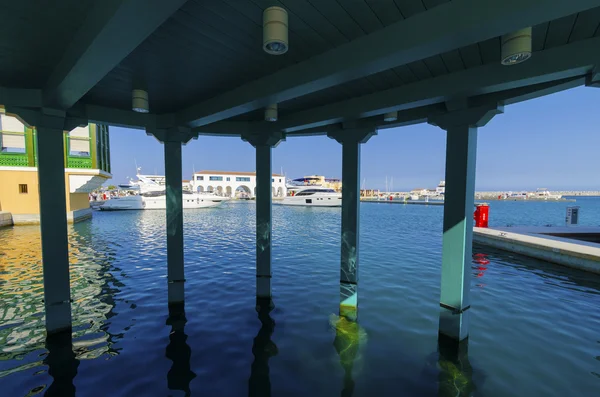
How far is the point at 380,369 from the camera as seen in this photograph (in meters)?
4.09

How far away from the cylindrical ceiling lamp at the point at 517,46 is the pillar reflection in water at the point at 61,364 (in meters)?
6.40

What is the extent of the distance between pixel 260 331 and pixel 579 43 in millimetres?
6051

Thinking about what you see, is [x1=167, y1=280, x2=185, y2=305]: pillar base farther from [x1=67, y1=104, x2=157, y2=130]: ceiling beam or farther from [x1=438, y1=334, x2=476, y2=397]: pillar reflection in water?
[x1=438, y1=334, x2=476, y2=397]: pillar reflection in water

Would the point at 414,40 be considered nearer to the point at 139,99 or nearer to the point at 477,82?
the point at 477,82

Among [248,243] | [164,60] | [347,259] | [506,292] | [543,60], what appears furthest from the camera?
[248,243]

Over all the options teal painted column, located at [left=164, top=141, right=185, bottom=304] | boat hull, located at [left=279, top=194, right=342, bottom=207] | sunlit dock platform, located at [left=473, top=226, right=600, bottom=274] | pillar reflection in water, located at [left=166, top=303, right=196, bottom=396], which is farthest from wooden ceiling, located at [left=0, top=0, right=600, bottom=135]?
boat hull, located at [left=279, top=194, right=342, bottom=207]

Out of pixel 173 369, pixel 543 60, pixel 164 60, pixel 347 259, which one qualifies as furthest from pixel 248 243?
pixel 543 60

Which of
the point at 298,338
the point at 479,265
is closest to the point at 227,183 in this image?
the point at 479,265

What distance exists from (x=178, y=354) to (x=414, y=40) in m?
5.38

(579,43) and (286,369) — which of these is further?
(286,369)

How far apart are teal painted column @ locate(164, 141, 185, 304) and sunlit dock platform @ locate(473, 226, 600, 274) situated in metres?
13.0

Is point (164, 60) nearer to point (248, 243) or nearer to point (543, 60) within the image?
point (543, 60)

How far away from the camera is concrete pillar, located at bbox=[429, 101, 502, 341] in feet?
13.3

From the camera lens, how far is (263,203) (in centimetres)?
648
